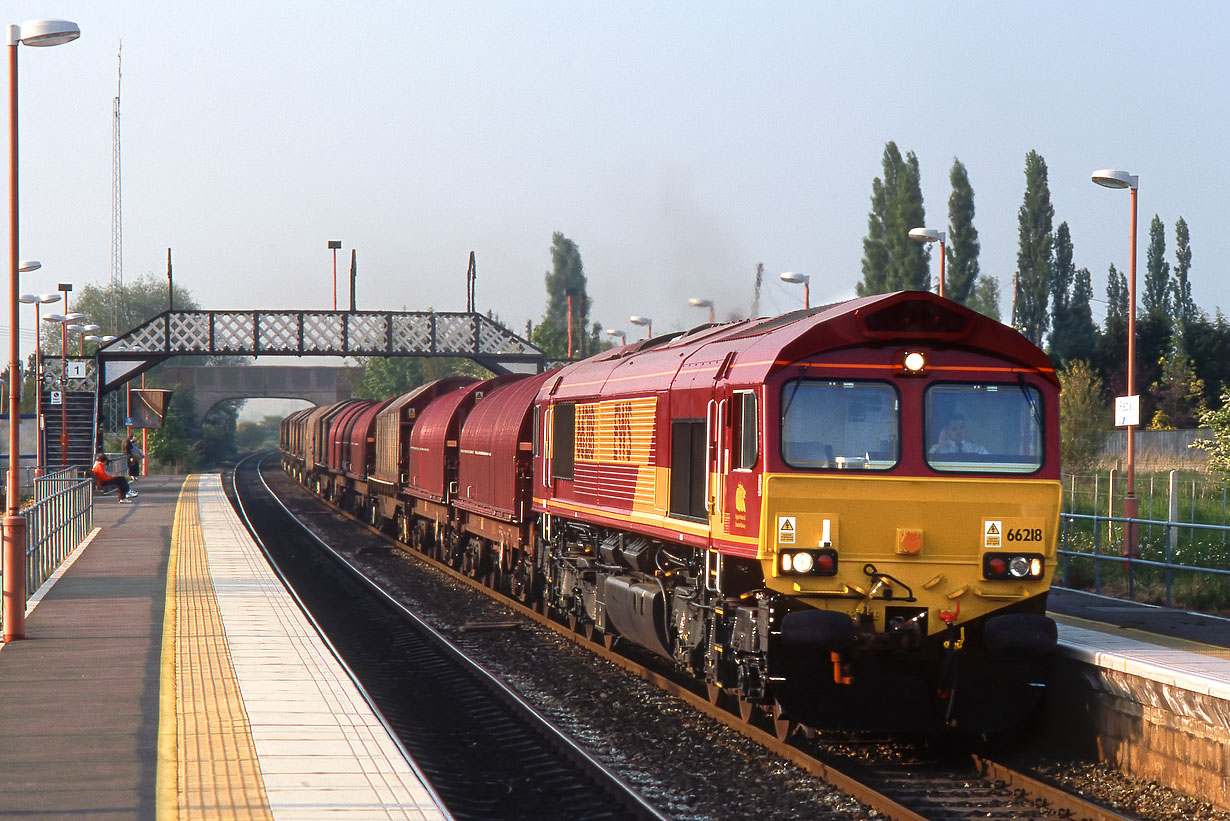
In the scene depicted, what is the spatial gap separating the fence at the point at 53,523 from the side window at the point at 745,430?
10.6 m

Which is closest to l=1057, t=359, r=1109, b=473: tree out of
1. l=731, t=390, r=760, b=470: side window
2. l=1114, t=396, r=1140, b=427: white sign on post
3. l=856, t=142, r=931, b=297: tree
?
l=1114, t=396, r=1140, b=427: white sign on post

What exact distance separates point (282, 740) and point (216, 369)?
97.2m

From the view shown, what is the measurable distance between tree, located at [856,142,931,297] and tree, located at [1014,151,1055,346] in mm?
4790

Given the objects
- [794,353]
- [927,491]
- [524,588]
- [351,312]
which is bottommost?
[524,588]

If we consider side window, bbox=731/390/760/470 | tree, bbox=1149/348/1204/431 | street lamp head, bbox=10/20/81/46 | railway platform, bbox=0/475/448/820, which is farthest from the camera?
tree, bbox=1149/348/1204/431

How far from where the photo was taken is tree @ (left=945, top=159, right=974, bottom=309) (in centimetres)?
7162

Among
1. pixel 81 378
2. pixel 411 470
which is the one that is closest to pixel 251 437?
pixel 81 378

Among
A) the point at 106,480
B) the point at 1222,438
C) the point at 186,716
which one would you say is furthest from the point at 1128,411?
the point at 106,480

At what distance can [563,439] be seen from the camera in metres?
16.9

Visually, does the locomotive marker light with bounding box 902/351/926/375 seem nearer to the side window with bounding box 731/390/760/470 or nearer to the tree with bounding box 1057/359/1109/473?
the side window with bounding box 731/390/760/470

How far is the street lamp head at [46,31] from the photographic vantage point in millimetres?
15797

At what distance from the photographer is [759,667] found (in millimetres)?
10609

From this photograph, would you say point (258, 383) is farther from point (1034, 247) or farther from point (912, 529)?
point (912, 529)

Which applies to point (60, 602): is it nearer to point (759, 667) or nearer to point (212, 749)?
point (212, 749)
